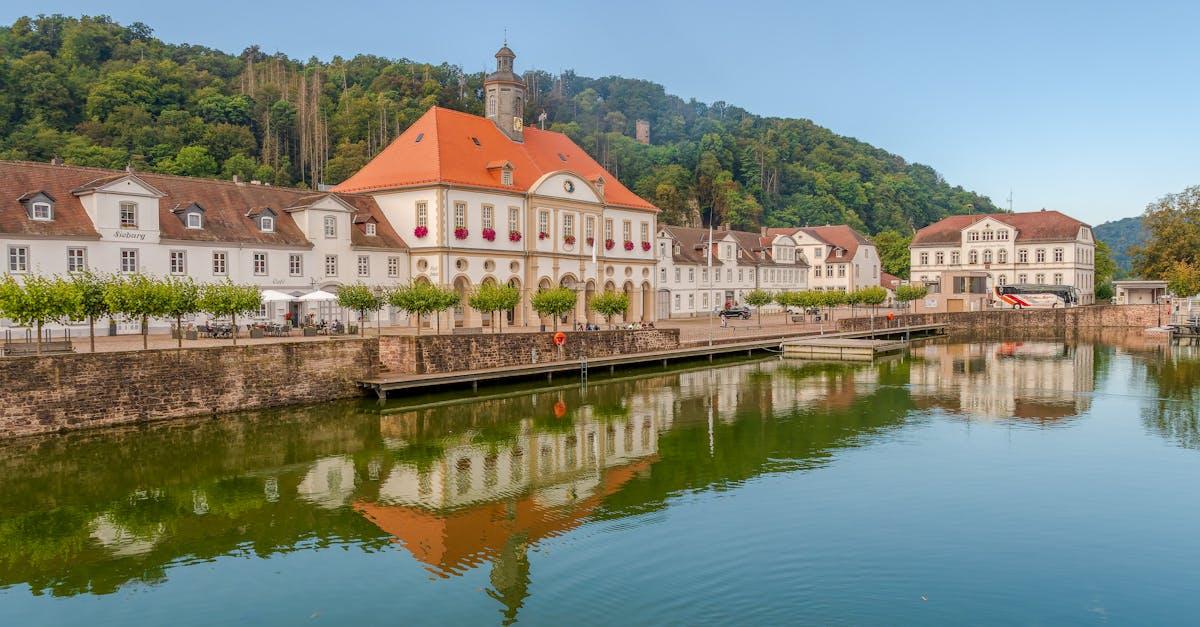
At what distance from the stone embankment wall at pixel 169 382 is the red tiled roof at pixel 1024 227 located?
64.7 m

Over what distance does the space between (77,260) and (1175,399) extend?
3865cm

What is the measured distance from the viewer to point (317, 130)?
84.4 meters

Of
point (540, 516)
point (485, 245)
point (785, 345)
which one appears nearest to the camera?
point (540, 516)

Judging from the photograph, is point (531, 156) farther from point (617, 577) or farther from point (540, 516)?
point (617, 577)

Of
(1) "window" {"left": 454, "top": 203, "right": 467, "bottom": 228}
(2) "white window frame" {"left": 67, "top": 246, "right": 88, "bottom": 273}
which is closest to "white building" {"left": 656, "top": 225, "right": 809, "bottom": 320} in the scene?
(1) "window" {"left": 454, "top": 203, "right": 467, "bottom": 228}

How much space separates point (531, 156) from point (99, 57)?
192 ft

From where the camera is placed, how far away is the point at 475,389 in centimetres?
3344

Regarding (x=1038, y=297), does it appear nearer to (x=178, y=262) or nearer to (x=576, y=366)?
(x=576, y=366)

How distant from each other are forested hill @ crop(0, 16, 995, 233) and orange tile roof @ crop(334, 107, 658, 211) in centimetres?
3068

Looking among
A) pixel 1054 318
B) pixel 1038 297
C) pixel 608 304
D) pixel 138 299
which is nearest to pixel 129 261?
pixel 138 299

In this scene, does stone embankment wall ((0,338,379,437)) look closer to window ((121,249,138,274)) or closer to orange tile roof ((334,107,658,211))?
window ((121,249,138,274))

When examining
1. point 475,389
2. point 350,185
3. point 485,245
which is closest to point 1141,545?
point 475,389

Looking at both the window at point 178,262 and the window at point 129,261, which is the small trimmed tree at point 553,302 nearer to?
the window at point 178,262

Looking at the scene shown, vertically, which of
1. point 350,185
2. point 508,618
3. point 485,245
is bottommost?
point 508,618
